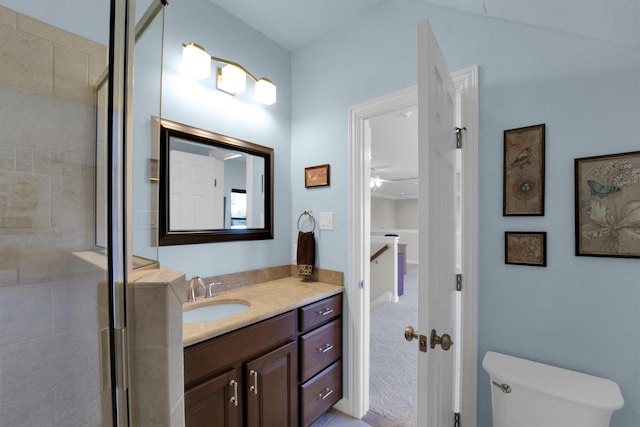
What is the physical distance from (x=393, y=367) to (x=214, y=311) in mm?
1721

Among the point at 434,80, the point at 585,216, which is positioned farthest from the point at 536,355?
the point at 434,80

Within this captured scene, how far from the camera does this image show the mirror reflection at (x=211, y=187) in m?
1.52

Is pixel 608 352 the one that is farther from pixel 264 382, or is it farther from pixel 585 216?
pixel 264 382

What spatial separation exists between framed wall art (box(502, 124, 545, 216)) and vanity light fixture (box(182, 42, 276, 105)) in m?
1.49

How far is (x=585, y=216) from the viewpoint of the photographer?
112 centimetres

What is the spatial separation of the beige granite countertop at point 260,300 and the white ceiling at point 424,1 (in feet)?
4.13

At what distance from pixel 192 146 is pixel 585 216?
2.00 meters

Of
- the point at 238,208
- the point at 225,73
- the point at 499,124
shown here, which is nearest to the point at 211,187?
the point at 238,208

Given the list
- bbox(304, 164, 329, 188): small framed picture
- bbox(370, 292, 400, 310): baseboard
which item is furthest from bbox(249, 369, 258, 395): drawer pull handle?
bbox(370, 292, 400, 310): baseboard

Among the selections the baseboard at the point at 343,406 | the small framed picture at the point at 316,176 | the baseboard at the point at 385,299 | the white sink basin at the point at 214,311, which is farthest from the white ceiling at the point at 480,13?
the baseboard at the point at 385,299

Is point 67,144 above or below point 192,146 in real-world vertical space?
below

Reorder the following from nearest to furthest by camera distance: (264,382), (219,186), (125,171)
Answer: (125,171) < (264,382) < (219,186)

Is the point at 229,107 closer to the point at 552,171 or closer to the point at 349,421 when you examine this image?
the point at 552,171

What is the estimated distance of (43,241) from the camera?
81 cm
